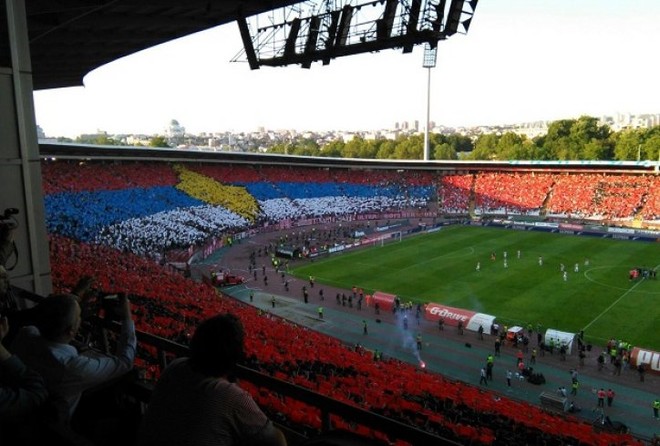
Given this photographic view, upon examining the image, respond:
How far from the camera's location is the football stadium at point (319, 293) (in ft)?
11.5

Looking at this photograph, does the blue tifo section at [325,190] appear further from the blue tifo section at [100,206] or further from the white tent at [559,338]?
the white tent at [559,338]

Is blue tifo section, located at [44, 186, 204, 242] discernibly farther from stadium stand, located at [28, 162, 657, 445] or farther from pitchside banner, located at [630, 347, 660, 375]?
pitchside banner, located at [630, 347, 660, 375]

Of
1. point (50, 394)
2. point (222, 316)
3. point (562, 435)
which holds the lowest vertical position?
point (562, 435)

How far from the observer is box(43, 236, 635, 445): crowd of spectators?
11.3 meters

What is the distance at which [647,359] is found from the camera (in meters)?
21.0

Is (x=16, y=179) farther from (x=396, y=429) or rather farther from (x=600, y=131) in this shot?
(x=600, y=131)

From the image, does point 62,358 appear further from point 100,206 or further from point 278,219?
point 278,219

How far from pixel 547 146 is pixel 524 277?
252 feet

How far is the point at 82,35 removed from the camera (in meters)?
14.5

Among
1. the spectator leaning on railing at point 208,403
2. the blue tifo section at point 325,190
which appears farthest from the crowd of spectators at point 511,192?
the spectator leaning on railing at point 208,403

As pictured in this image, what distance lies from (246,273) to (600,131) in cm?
8699

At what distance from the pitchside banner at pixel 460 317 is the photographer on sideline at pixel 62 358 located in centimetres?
2350

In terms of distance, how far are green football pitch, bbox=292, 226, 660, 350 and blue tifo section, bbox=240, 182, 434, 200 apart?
1727 centimetres

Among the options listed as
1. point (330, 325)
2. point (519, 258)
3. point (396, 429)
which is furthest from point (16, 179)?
point (519, 258)
